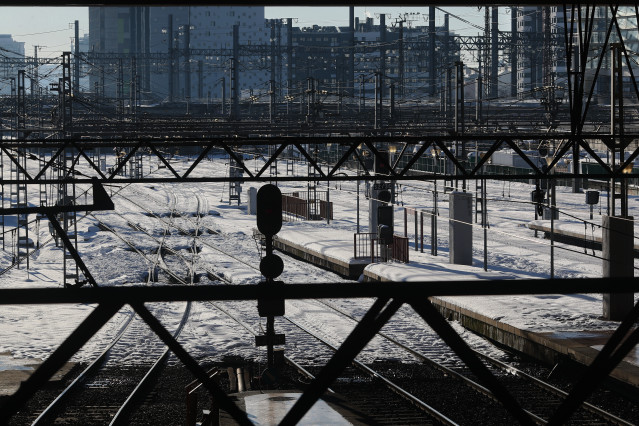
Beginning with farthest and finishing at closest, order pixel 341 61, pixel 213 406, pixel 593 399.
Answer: pixel 341 61, pixel 593 399, pixel 213 406

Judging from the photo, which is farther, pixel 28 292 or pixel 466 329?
pixel 466 329

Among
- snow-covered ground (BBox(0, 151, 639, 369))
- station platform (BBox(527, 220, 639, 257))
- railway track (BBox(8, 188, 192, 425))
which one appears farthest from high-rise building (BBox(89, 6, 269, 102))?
railway track (BBox(8, 188, 192, 425))

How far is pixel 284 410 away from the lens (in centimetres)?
1048

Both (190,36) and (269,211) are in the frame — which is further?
(190,36)

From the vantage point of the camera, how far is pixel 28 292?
2723 millimetres

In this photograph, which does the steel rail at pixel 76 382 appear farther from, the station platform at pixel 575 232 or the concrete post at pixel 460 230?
the station platform at pixel 575 232

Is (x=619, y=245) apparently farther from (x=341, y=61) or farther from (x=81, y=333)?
(x=341, y=61)

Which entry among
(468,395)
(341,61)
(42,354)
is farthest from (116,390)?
(341,61)

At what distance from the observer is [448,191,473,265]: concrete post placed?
2170 cm

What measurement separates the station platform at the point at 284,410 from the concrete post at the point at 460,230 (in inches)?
417

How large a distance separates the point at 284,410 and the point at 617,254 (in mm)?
6976

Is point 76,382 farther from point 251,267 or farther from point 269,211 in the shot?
point 251,267

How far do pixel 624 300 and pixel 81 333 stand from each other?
13814 millimetres

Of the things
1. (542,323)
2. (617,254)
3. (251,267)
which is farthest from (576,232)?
(542,323)
